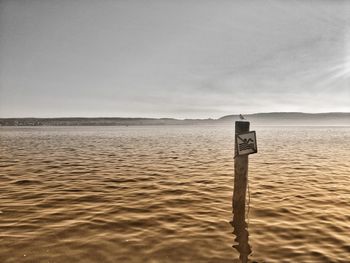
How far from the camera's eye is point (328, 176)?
570 inches

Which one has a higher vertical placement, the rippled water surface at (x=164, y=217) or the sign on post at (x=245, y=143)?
the sign on post at (x=245, y=143)

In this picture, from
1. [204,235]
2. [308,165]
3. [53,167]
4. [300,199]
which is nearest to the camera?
[204,235]

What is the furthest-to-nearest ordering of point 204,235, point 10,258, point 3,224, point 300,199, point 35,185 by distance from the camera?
point 35,185
point 300,199
point 3,224
point 204,235
point 10,258

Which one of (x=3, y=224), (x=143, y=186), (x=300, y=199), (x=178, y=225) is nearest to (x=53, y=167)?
(x=143, y=186)

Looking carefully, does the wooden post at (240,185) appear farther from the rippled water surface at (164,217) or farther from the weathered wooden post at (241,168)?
the rippled water surface at (164,217)

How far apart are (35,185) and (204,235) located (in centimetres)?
857

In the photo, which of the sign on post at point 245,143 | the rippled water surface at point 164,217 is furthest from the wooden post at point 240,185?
the rippled water surface at point 164,217

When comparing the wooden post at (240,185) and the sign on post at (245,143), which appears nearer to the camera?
the wooden post at (240,185)

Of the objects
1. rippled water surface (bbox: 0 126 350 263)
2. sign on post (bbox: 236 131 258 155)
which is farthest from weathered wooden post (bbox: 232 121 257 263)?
rippled water surface (bbox: 0 126 350 263)

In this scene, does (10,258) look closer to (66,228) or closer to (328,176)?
(66,228)

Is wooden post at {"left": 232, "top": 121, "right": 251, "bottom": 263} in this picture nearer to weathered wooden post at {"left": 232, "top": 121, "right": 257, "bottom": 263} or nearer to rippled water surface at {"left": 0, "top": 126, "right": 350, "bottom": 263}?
weathered wooden post at {"left": 232, "top": 121, "right": 257, "bottom": 263}

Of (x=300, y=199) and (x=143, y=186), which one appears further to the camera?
(x=143, y=186)

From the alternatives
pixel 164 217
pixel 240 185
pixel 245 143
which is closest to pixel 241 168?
pixel 240 185

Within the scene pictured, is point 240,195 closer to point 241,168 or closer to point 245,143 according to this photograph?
point 241,168
